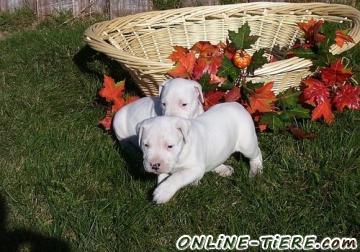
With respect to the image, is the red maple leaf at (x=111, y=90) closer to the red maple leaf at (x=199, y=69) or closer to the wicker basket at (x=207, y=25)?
the wicker basket at (x=207, y=25)

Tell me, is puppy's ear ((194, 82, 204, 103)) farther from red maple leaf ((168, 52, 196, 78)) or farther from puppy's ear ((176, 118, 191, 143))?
puppy's ear ((176, 118, 191, 143))

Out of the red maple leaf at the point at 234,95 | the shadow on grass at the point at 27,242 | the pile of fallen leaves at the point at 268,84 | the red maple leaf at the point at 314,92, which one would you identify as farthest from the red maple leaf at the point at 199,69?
the shadow on grass at the point at 27,242

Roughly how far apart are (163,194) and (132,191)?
36cm

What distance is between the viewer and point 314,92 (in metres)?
4.30

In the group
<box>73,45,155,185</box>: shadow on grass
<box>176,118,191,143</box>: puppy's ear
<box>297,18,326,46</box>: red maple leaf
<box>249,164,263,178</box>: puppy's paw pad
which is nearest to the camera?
<box>176,118,191,143</box>: puppy's ear

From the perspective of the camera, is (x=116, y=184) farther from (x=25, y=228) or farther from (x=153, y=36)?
(x=153, y=36)

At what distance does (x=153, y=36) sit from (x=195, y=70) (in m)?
1.41

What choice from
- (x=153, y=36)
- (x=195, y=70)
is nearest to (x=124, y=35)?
(x=153, y=36)

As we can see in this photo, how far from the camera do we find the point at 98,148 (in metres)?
4.13

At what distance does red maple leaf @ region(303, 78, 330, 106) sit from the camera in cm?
430

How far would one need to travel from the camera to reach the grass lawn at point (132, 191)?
3186mm

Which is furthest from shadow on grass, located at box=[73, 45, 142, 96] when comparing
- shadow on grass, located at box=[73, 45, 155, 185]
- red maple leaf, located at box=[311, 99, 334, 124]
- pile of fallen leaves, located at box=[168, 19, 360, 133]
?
red maple leaf, located at box=[311, 99, 334, 124]

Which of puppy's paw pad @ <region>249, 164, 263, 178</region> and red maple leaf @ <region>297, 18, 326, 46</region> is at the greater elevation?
red maple leaf @ <region>297, 18, 326, 46</region>

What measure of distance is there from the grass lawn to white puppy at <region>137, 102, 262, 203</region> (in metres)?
0.13
